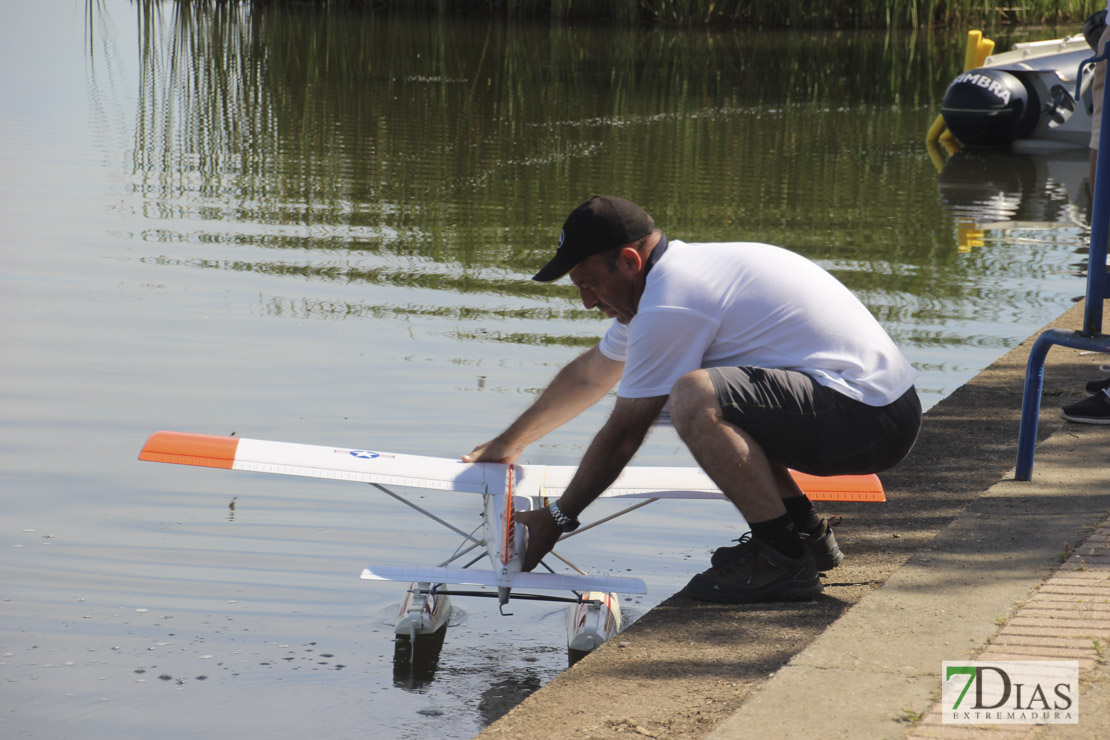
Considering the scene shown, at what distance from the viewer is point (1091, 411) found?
538 centimetres

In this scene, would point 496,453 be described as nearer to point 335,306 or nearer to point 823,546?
point 823,546

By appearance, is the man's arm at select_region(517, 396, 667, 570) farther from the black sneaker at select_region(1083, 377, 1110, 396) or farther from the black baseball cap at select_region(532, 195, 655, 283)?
the black sneaker at select_region(1083, 377, 1110, 396)

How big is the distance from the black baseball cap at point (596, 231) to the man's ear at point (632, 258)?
23 mm

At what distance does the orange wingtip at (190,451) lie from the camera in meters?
4.30

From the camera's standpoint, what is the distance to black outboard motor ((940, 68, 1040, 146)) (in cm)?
1697

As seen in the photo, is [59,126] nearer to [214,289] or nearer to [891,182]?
[214,289]

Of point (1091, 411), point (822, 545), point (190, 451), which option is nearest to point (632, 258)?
point (822, 545)

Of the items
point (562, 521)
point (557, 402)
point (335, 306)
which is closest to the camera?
point (562, 521)

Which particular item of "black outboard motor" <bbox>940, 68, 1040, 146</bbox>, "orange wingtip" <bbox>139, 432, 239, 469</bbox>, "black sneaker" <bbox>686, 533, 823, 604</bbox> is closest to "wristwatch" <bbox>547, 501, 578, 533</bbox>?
"black sneaker" <bbox>686, 533, 823, 604</bbox>

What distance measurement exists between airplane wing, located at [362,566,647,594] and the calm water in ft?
1.20

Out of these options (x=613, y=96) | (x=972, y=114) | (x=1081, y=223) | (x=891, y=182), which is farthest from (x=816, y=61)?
(x=1081, y=223)

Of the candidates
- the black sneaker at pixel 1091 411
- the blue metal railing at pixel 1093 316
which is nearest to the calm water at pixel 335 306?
the blue metal railing at pixel 1093 316

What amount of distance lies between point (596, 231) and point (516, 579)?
109 cm

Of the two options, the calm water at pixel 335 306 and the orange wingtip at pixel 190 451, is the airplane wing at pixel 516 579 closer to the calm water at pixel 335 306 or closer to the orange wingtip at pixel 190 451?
the calm water at pixel 335 306
